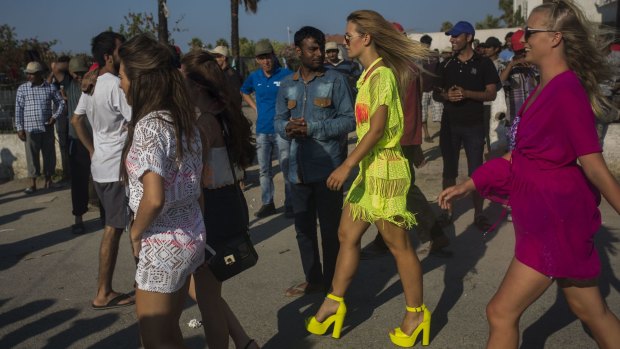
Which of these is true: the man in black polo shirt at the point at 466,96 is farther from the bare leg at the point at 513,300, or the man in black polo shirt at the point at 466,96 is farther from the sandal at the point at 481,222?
the bare leg at the point at 513,300

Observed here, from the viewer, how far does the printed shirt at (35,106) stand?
28.3ft

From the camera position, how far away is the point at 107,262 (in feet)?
14.3

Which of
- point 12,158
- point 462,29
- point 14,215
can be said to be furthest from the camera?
point 12,158

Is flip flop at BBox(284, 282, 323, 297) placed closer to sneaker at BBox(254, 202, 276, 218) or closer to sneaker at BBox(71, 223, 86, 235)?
sneaker at BBox(254, 202, 276, 218)

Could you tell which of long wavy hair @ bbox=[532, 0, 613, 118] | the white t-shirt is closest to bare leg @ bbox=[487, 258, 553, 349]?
long wavy hair @ bbox=[532, 0, 613, 118]

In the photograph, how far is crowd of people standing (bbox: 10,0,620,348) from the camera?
8.21 feet

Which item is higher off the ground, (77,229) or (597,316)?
(597,316)

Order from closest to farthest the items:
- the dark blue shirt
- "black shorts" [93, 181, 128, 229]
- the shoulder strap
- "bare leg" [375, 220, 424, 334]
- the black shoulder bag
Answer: the black shoulder bag
the shoulder strap
"bare leg" [375, 220, 424, 334]
"black shorts" [93, 181, 128, 229]
the dark blue shirt

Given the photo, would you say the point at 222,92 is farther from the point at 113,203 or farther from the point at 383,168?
the point at 113,203

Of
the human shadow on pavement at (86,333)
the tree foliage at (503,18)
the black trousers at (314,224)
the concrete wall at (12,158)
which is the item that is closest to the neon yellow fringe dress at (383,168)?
the black trousers at (314,224)

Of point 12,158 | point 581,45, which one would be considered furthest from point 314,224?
point 12,158

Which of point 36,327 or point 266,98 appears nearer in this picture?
point 36,327

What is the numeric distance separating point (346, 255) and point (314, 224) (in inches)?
29.4

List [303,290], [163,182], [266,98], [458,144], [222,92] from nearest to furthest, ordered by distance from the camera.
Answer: [163,182], [222,92], [303,290], [458,144], [266,98]
